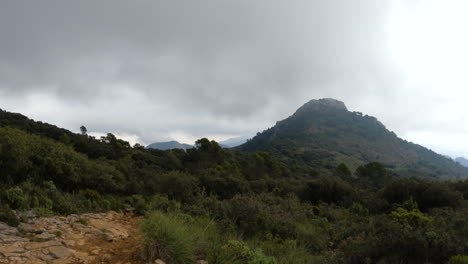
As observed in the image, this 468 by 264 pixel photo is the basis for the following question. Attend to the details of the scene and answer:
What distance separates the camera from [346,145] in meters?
93.8

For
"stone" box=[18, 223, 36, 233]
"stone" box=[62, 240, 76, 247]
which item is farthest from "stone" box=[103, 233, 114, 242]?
"stone" box=[18, 223, 36, 233]

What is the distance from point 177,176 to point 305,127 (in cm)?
11449

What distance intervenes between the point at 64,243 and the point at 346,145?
102m

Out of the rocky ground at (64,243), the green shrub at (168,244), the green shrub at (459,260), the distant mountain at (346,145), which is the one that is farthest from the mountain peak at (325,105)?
the green shrub at (168,244)

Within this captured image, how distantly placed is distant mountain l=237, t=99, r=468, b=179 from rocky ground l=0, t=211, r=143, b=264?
199 feet

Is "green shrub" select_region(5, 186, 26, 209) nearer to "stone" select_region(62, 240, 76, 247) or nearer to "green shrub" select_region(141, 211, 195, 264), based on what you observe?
"stone" select_region(62, 240, 76, 247)

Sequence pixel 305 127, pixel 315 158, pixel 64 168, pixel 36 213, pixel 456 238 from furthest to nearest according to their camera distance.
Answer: pixel 305 127
pixel 315 158
pixel 64 168
pixel 36 213
pixel 456 238

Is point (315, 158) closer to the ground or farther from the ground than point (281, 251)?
farther from the ground

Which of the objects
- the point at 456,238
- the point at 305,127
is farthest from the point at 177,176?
the point at 305,127

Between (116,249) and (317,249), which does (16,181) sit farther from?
(317,249)

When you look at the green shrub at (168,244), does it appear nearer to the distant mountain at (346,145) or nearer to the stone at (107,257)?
the stone at (107,257)

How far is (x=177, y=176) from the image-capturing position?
514 inches

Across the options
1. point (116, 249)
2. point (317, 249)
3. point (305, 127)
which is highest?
point (305, 127)

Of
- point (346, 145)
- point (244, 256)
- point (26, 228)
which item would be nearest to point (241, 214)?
point (244, 256)
